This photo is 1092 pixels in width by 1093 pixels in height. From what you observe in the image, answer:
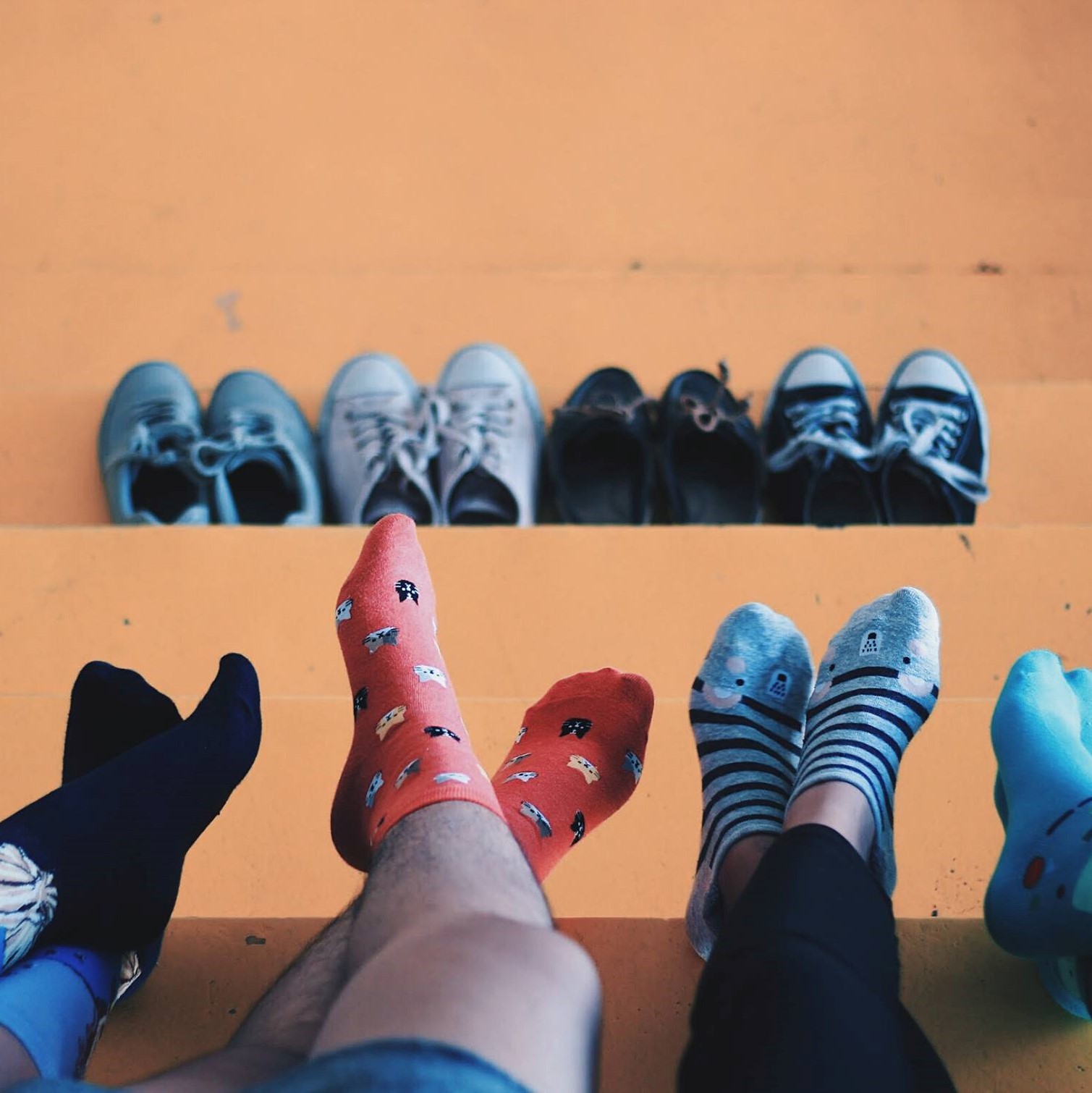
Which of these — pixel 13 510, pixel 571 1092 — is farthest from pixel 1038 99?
pixel 571 1092

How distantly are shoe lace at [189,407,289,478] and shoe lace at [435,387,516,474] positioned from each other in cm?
22

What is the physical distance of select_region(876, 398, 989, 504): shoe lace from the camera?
1.37 meters

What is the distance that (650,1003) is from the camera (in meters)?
0.76

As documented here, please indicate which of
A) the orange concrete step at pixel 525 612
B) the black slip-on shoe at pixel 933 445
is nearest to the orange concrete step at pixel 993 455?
the black slip-on shoe at pixel 933 445

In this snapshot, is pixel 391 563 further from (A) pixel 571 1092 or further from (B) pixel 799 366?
(B) pixel 799 366

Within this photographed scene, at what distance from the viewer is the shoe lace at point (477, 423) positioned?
140 centimetres

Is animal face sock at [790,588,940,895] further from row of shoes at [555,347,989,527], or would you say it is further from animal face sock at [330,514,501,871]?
row of shoes at [555,347,989,527]

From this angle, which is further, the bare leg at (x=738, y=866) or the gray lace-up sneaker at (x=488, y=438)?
the gray lace-up sneaker at (x=488, y=438)

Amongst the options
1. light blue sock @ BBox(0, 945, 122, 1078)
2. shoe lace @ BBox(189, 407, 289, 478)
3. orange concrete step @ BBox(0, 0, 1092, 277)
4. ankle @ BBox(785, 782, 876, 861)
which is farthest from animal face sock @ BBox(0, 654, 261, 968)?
orange concrete step @ BBox(0, 0, 1092, 277)

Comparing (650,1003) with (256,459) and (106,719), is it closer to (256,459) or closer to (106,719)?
(106,719)

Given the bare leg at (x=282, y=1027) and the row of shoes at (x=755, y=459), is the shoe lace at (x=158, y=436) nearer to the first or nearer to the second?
the row of shoes at (x=755, y=459)

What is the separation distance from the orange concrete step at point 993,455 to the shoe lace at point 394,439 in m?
0.37

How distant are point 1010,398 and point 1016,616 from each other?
20.3 inches

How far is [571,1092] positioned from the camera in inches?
18.7
